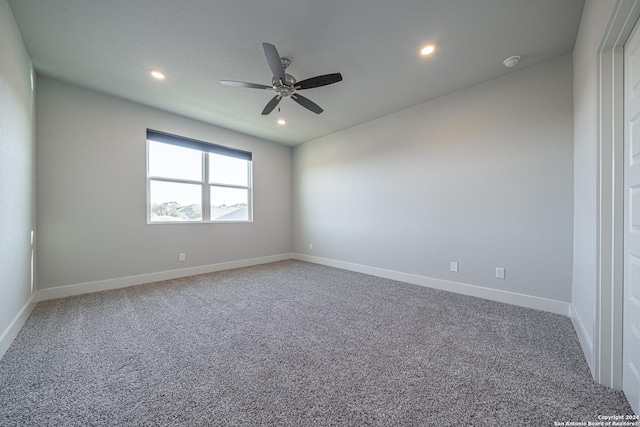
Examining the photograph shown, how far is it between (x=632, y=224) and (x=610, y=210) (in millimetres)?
135

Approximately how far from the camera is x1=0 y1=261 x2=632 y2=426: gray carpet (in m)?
1.15

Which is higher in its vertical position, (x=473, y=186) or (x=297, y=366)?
(x=473, y=186)

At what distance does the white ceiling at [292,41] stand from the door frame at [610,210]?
0.78 meters

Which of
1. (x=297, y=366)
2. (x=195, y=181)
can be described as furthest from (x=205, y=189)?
(x=297, y=366)

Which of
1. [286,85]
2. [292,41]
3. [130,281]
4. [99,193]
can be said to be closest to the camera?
[292,41]

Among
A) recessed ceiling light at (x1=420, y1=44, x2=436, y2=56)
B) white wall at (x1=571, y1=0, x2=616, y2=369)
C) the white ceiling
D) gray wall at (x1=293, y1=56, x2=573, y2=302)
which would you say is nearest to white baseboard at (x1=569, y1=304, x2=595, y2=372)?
white wall at (x1=571, y1=0, x2=616, y2=369)

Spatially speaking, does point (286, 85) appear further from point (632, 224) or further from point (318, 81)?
point (632, 224)

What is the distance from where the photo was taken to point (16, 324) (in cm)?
198

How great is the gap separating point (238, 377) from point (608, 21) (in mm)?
2880

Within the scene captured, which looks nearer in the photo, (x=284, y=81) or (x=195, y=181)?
(x=284, y=81)

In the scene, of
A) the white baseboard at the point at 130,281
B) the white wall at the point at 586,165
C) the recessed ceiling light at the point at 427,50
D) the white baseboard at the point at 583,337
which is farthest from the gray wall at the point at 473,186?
the white baseboard at the point at 130,281

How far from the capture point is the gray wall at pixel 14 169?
175cm

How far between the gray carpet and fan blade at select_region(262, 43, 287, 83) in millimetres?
2308

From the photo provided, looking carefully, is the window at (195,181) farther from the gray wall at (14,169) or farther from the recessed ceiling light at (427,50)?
the recessed ceiling light at (427,50)
